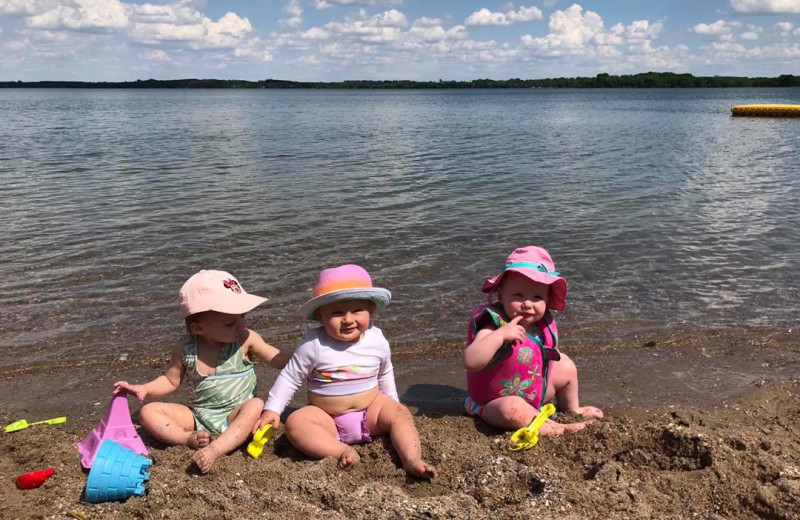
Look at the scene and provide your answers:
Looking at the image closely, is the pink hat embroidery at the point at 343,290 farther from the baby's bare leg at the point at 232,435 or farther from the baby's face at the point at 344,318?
the baby's bare leg at the point at 232,435

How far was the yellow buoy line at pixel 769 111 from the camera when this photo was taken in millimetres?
42281

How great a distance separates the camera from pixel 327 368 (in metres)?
3.88

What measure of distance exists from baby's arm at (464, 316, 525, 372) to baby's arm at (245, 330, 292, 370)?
1186 millimetres

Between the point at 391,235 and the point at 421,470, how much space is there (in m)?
7.07

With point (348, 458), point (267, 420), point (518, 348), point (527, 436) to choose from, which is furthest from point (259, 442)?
point (518, 348)

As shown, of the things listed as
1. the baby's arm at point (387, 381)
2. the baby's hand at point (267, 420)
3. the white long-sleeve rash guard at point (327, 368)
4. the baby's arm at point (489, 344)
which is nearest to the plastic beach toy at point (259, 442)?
the baby's hand at point (267, 420)

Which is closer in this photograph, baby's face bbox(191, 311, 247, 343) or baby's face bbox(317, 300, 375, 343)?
baby's face bbox(317, 300, 375, 343)

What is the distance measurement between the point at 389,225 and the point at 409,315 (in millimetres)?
4389

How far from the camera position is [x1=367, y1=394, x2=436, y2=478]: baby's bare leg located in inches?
134

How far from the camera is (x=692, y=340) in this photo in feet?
20.1

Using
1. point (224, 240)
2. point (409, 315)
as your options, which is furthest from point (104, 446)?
point (224, 240)

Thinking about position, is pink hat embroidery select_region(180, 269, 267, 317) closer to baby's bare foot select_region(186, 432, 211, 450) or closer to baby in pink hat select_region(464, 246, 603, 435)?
baby's bare foot select_region(186, 432, 211, 450)

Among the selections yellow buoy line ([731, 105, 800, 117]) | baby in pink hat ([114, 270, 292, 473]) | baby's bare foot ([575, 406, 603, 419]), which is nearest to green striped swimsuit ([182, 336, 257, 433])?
baby in pink hat ([114, 270, 292, 473])

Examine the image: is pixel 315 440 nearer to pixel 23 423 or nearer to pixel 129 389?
pixel 129 389
